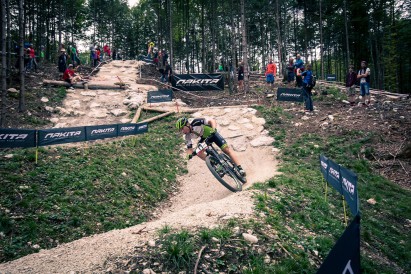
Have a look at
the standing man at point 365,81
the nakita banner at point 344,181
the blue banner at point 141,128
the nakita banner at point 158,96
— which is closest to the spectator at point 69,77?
the nakita banner at point 158,96

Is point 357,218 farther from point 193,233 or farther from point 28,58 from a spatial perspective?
point 28,58

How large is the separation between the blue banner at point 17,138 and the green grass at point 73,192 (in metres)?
0.34

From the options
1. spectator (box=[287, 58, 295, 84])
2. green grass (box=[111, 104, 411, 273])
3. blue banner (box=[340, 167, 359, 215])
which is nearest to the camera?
green grass (box=[111, 104, 411, 273])

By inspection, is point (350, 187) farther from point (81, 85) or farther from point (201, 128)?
point (81, 85)

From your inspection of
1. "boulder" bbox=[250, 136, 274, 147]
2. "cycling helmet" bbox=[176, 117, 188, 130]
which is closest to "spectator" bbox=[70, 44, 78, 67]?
"boulder" bbox=[250, 136, 274, 147]

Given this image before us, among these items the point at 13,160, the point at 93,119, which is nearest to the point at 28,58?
the point at 93,119

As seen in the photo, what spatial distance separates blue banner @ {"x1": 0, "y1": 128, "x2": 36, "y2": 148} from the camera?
8281 millimetres

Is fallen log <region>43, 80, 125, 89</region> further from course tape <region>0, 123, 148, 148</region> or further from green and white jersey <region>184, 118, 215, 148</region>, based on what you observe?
green and white jersey <region>184, 118, 215, 148</region>

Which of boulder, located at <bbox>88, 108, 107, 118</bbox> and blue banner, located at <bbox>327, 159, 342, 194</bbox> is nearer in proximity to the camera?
blue banner, located at <bbox>327, 159, 342, 194</bbox>

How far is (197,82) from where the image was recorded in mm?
21406

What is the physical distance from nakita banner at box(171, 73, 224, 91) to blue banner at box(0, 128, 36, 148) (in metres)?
13.6

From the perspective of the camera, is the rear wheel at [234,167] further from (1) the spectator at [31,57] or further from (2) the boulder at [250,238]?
(1) the spectator at [31,57]

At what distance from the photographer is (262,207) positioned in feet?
19.9

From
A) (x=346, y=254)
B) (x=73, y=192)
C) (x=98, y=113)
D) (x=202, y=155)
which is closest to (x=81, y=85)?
(x=98, y=113)
